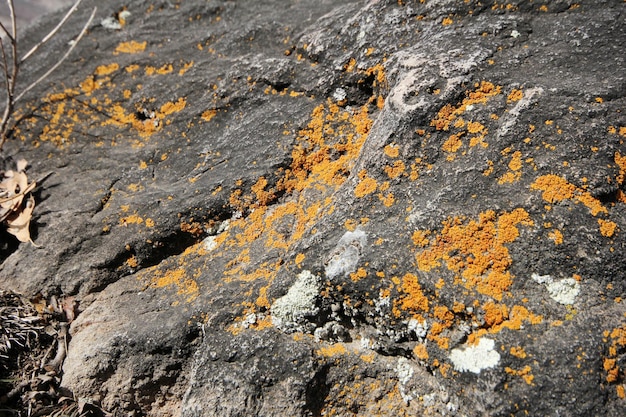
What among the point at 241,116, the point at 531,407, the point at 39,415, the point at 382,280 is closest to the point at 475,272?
the point at 382,280

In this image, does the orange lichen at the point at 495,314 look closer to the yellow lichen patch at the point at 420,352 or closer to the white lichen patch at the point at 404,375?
A: the yellow lichen patch at the point at 420,352

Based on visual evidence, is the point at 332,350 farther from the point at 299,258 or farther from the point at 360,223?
the point at 360,223

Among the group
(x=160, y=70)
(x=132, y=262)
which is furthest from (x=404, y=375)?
(x=160, y=70)

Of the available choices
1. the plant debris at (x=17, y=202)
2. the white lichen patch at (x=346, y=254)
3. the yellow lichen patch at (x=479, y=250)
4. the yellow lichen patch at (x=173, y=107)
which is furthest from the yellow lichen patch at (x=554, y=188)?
the plant debris at (x=17, y=202)

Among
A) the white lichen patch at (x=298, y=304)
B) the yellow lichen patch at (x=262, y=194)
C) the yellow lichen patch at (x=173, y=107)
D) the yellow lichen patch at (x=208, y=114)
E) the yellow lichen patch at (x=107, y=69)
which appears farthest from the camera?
the yellow lichen patch at (x=107, y=69)

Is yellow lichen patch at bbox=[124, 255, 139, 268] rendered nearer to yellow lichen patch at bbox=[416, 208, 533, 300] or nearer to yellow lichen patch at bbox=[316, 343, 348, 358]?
yellow lichen patch at bbox=[316, 343, 348, 358]

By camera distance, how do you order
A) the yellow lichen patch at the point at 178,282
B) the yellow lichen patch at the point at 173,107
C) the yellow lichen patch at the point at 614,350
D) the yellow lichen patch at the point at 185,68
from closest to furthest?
the yellow lichen patch at the point at 614,350
the yellow lichen patch at the point at 178,282
the yellow lichen patch at the point at 173,107
the yellow lichen patch at the point at 185,68

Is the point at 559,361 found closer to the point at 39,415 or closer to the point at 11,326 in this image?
the point at 39,415
